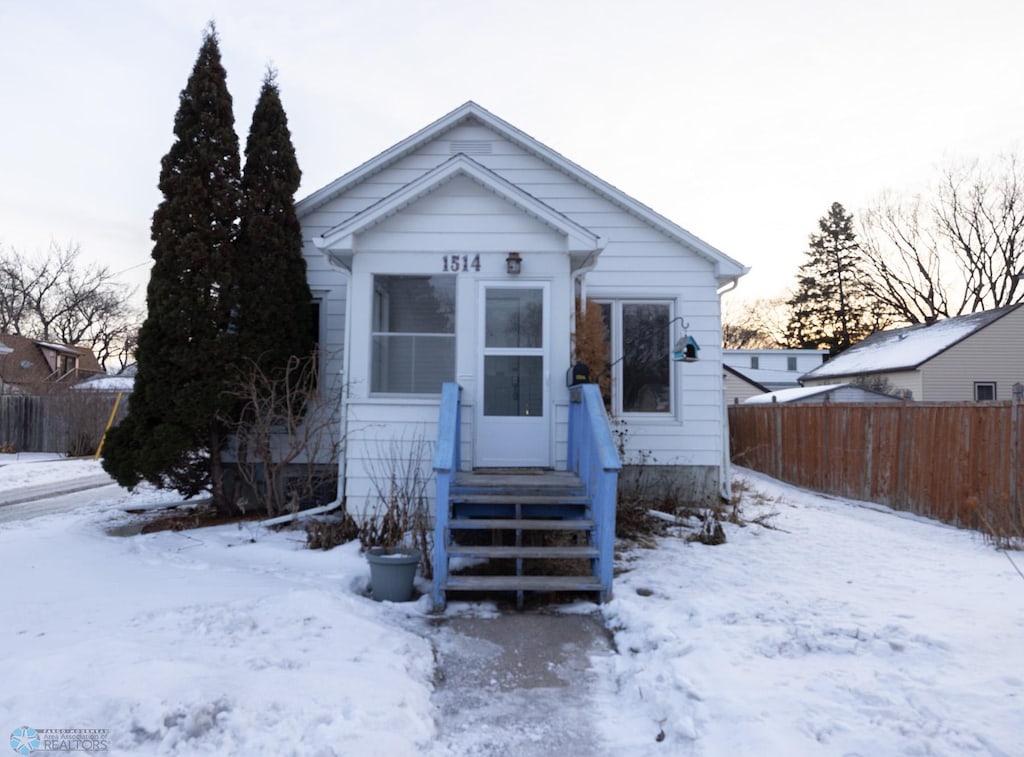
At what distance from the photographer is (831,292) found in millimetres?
45688

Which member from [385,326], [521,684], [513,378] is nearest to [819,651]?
[521,684]

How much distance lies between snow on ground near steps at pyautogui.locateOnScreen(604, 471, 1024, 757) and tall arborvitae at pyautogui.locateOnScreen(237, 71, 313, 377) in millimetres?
4791

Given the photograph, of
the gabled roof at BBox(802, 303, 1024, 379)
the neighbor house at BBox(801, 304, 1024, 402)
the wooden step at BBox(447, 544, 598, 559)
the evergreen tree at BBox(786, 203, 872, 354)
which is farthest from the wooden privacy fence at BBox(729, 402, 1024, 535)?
the evergreen tree at BBox(786, 203, 872, 354)

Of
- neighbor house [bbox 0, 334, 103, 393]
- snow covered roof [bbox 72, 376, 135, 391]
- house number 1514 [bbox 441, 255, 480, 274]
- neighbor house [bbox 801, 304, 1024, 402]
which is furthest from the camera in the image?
neighbor house [bbox 0, 334, 103, 393]

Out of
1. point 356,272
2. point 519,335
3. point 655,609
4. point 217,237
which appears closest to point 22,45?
point 217,237

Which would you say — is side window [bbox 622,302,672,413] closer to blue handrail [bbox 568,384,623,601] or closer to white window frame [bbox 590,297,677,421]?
white window frame [bbox 590,297,677,421]

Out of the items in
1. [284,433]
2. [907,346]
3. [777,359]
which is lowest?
[284,433]

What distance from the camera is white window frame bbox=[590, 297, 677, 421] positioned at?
31.0 ft

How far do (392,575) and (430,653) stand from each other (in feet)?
3.52

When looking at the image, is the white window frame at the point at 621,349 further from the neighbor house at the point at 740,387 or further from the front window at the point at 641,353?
A: the neighbor house at the point at 740,387

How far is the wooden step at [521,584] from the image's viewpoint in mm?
5355

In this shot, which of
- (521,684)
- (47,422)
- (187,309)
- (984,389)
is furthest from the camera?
(984,389)

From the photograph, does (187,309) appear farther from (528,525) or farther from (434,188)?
(528,525)

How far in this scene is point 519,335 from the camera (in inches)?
291
